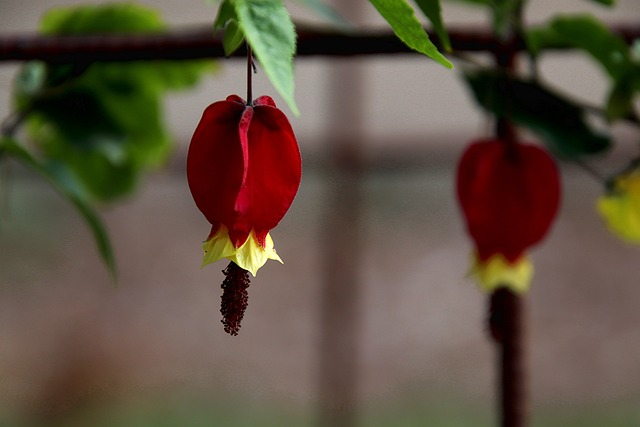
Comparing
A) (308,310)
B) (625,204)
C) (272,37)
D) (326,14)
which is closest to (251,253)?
(272,37)

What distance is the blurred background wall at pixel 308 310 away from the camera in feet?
6.82

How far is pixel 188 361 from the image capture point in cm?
222

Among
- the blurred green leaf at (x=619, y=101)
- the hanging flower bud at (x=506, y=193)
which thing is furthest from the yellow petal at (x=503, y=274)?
the blurred green leaf at (x=619, y=101)

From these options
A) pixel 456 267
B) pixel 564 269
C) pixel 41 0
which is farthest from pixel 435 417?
pixel 41 0

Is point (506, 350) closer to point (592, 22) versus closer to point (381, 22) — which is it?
point (592, 22)

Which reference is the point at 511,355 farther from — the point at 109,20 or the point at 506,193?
the point at 109,20

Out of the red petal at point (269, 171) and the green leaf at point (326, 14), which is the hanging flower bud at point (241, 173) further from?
the green leaf at point (326, 14)

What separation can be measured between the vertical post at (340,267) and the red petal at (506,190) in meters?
1.10

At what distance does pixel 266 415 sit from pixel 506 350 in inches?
67.9

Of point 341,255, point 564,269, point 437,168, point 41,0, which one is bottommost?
point 564,269

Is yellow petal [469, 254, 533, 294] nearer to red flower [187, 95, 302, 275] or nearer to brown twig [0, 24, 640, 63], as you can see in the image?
brown twig [0, 24, 640, 63]

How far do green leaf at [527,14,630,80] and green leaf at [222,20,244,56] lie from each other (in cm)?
26

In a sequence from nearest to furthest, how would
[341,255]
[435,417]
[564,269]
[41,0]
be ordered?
[341,255] → [41,0] → [435,417] → [564,269]

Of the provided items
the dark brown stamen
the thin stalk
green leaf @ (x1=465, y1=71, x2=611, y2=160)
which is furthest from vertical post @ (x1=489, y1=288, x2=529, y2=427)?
the dark brown stamen
